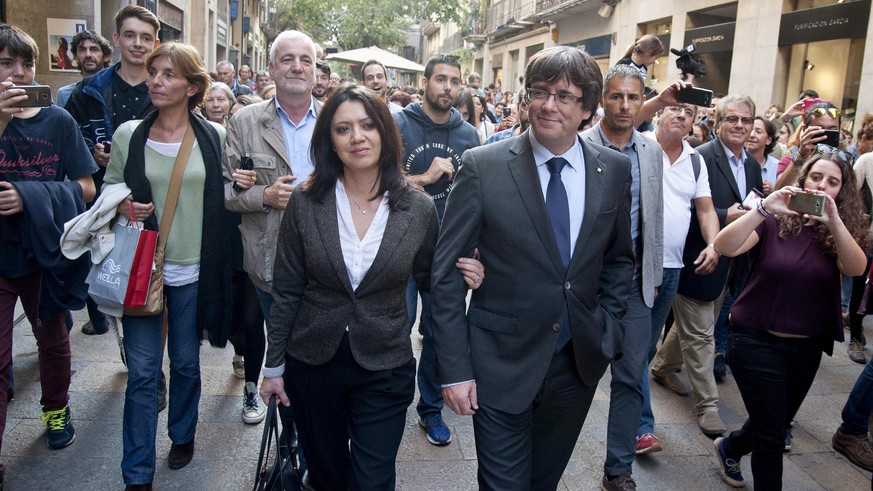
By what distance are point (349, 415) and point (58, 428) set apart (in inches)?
83.5

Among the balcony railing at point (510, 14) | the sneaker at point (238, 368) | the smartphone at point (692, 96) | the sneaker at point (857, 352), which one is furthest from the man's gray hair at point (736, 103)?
the balcony railing at point (510, 14)

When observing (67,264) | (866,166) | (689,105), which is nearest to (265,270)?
(67,264)

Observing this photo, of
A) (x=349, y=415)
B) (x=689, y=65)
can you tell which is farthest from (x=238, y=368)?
(x=689, y=65)

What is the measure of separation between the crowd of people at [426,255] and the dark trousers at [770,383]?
0.4 inches

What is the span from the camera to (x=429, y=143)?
4.84 meters

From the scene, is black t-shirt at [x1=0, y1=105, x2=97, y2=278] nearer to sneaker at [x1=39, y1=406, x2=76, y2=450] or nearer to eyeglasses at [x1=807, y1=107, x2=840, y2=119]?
sneaker at [x1=39, y1=406, x2=76, y2=450]

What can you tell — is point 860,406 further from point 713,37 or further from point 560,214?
point 713,37

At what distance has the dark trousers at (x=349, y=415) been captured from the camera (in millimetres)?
2916

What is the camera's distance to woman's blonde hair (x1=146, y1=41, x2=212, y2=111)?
145 inches

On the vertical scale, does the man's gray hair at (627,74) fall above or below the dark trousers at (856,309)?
above

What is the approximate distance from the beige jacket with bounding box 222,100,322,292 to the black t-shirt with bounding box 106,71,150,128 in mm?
1265

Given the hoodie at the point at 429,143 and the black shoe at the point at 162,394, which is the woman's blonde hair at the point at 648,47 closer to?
the hoodie at the point at 429,143

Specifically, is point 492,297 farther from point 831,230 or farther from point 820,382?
point 820,382

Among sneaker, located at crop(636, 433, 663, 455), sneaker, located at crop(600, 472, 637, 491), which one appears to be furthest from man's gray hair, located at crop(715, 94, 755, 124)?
sneaker, located at crop(600, 472, 637, 491)
